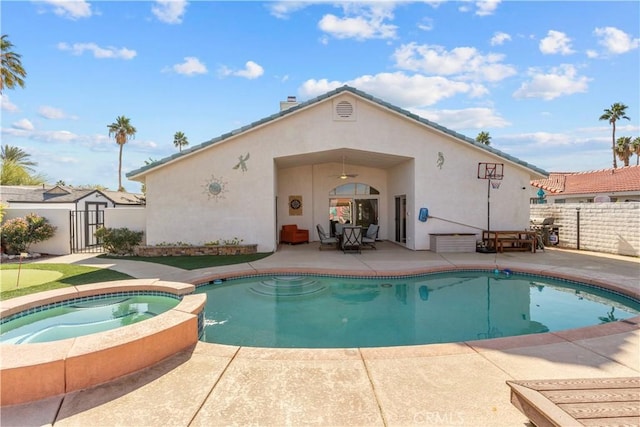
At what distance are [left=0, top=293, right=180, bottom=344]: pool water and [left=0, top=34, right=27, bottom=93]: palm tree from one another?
61.3ft

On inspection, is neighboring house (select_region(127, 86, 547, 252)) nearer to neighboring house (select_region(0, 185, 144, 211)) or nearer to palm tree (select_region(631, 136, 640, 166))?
neighboring house (select_region(0, 185, 144, 211))

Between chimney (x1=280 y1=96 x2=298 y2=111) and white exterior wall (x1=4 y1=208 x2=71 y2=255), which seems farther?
chimney (x1=280 y1=96 x2=298 y2=111)

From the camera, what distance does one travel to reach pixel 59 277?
870 cm

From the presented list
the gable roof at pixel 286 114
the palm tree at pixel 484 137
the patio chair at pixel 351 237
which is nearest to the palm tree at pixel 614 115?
the palm tree at pixel 484 137

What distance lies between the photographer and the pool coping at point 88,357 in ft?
10.1

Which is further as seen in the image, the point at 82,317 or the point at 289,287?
the point at 289,287

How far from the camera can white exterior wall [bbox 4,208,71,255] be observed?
514 inches

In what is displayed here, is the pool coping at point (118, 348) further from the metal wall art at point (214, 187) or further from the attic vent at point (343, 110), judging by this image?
the attic vent at point (343, 110)

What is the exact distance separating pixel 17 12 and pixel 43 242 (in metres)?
8.55

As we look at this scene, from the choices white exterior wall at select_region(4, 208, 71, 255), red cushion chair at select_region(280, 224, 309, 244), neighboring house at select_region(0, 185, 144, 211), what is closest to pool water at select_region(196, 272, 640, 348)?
red cushion chair at select_region(280, 224, 309, 244)

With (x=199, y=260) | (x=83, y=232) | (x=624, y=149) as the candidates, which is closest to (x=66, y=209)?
(x=83, y=232)

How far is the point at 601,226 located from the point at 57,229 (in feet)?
72.6

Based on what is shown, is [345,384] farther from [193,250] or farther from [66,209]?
[66,209]
